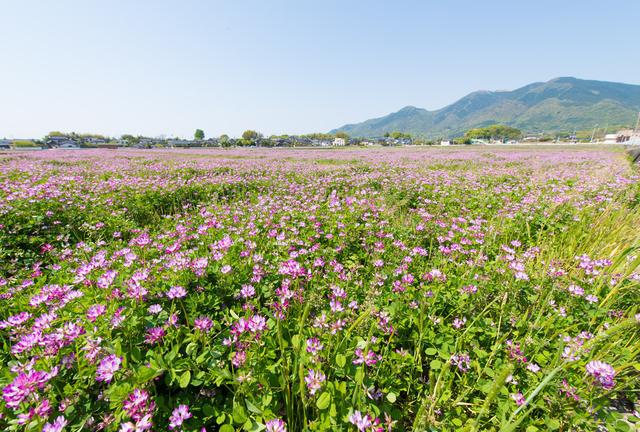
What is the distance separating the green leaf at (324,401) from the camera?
1629mm

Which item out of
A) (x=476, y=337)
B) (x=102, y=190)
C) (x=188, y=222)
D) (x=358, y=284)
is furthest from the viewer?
(x=102, y=190)

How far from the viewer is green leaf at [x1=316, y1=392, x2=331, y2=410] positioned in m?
1.63

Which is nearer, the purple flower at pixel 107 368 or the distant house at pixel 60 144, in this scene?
the purple flower at pixel 107 368

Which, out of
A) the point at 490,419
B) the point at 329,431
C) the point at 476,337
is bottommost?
the point at 490,419

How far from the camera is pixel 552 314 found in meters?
2.69

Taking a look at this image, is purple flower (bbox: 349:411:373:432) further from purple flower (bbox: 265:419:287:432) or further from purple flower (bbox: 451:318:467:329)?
purple flower (bbox: 451:318:467:329)

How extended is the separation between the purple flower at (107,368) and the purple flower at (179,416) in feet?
1.52

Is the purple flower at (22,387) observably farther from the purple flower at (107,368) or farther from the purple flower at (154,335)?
the purple flower at (154,335)

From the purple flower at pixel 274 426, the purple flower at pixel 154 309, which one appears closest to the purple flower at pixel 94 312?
the purple flower at pixel 154 309

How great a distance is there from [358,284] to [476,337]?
132cm

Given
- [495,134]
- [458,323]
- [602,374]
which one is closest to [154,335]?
[458,323]

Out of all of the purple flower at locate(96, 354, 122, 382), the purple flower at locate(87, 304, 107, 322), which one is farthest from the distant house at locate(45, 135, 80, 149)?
the purple flower at locate(96, 354, 122, 382)

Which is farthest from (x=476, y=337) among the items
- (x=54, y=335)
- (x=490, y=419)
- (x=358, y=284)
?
(x=54, y=335)

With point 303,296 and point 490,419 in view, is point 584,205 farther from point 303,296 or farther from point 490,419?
point 303,296
